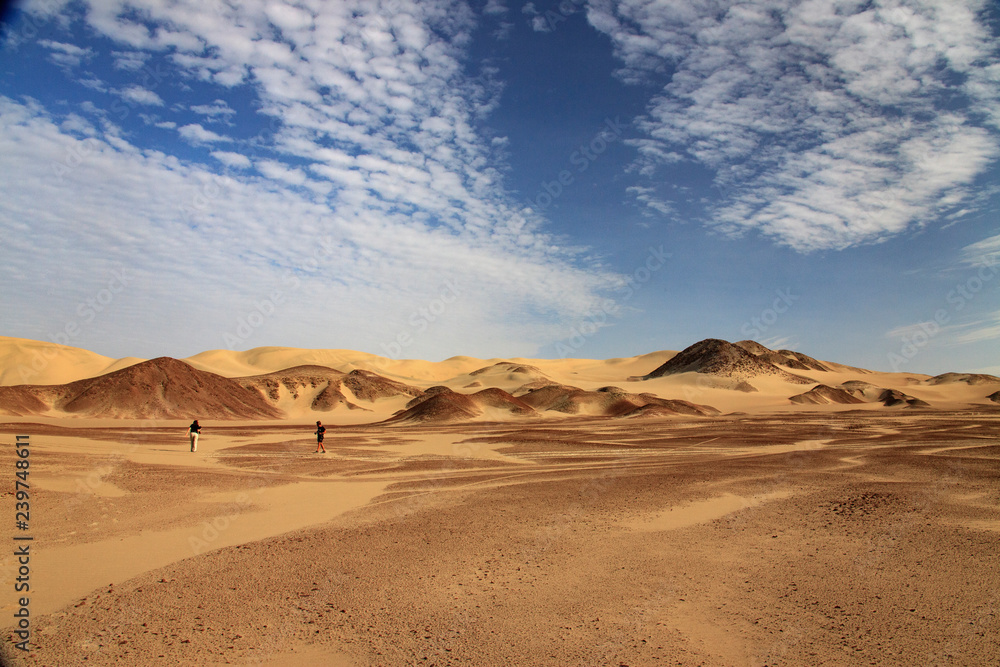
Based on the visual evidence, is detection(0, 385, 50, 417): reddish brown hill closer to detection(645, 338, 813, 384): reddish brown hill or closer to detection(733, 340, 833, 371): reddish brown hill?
detection(645, 338, 813, 384): reddish brown hill

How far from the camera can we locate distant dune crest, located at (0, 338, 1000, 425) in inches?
2147

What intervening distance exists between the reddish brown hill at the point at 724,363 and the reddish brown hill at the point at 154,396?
92.3 meters

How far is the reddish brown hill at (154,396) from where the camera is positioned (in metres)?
52.2

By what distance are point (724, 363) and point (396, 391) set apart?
72440 mm

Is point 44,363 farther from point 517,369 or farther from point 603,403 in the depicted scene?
point 517,369

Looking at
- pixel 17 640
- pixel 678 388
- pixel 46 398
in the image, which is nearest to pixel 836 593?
pixel 17 640

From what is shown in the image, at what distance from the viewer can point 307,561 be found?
909cm

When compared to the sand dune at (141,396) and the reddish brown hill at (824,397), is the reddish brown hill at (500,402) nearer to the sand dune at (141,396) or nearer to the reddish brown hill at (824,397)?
the sand dune at (141,396)

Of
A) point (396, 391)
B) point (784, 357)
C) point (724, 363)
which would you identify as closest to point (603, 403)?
point (396, 391)

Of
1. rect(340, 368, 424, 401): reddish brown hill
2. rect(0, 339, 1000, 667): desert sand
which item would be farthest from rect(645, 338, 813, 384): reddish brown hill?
rect(0, 339, 1000, 667): desert sand

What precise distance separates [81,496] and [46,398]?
Result: 172 ft

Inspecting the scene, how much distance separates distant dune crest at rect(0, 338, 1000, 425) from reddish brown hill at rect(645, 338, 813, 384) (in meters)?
0.38

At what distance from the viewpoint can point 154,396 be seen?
54.2m

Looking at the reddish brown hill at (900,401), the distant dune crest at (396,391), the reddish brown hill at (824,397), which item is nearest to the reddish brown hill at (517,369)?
the distant dune crest at (396,391)
